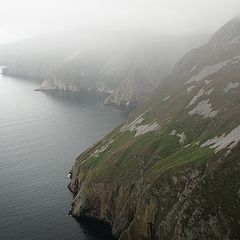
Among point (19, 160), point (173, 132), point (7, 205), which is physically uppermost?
point (19, 160)

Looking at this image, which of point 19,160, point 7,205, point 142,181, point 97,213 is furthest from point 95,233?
point 19,160

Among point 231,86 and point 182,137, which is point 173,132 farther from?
point 231,86

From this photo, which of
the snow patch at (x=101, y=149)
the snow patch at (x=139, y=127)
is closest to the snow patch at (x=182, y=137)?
the snow patch at (x=139, y=127)

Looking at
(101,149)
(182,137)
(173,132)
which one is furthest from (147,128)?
(182,137)

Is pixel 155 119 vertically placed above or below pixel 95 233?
above

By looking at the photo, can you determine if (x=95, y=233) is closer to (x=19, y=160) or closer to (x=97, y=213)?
(x=97, y=213)

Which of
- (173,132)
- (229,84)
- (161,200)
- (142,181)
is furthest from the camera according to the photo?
(229,84)

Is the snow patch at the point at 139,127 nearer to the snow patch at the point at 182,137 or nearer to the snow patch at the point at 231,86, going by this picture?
the snow patch at the point at 182,137
